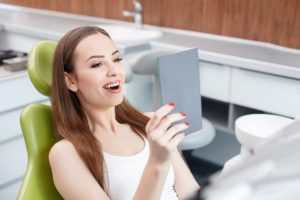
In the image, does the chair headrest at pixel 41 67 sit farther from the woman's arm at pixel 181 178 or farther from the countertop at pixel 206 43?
the countertop at pixel 206 43

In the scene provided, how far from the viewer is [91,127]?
1.12 m

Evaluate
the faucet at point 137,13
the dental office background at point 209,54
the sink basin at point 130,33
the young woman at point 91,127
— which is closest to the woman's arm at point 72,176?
the young woman at point 91,127

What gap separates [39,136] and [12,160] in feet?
3.13

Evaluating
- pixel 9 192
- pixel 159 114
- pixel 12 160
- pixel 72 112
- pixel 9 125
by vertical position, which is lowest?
pixel 9 192

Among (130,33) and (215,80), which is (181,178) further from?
(130,33)

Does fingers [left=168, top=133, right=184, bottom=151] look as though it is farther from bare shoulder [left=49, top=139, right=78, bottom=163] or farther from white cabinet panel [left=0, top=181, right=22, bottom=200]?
white cabinet panel [left=0, top=181, right=22, bottom=200]

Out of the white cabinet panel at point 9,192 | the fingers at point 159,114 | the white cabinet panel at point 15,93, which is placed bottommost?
the white cabinet panel at point 9,192

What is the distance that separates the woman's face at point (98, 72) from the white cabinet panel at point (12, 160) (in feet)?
3.49

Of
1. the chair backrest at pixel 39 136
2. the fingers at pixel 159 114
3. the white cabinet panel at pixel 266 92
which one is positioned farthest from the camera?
the white cabinet panel at pixel 266 92

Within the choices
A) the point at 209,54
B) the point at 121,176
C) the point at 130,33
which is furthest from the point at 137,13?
the point at 121,176

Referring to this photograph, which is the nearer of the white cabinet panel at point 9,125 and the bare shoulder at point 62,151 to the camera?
the bare shoulder at point 62,151

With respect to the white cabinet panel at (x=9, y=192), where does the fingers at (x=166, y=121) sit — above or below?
above

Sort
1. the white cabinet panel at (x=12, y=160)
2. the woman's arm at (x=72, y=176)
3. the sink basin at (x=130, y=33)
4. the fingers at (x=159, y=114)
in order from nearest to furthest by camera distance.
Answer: the fingers at (x=159, y=114) < the woman's arm at (x=72, y=176) < the white cabinet panel at (x=12, y=160) < the sink basin at (x=130, y=33)

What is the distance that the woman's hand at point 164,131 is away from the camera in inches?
29.9
